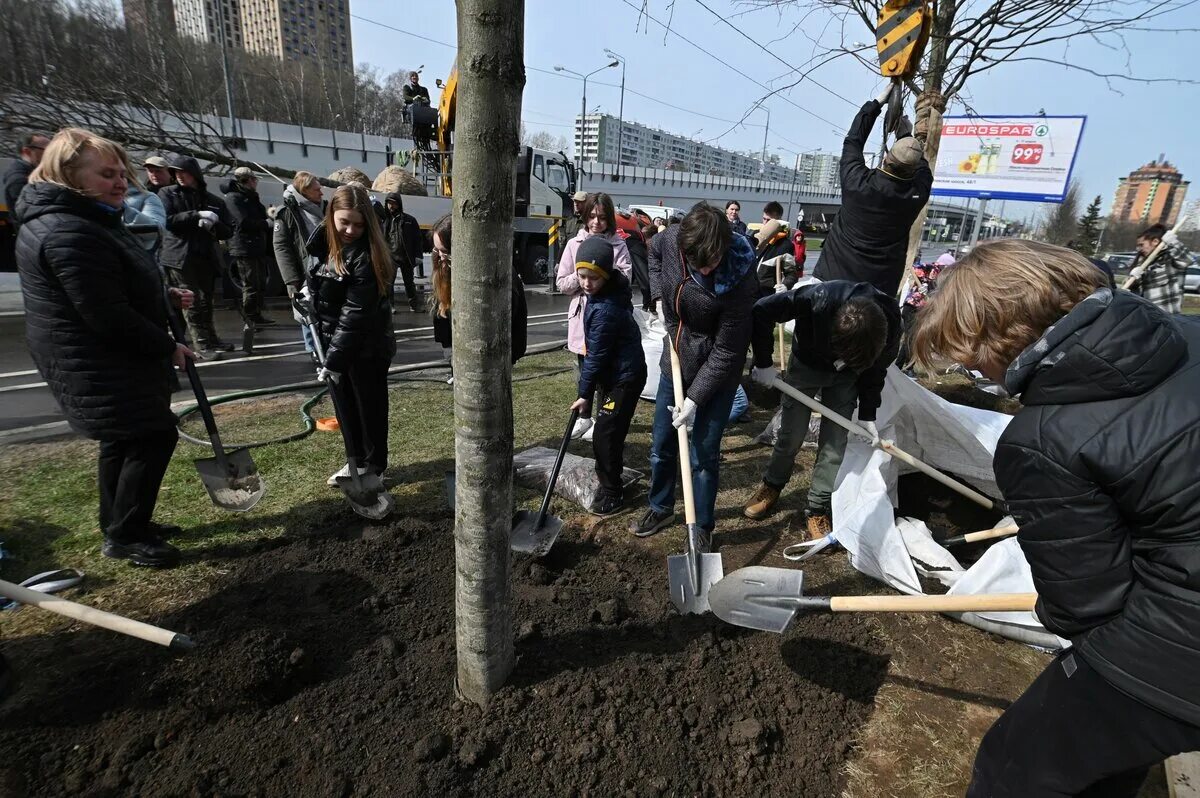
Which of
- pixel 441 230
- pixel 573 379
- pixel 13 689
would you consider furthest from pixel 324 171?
pixel 13 689

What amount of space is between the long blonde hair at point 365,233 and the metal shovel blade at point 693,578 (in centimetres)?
218

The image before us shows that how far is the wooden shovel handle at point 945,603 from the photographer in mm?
1844

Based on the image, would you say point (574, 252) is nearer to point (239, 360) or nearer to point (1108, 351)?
point (1108, 351)

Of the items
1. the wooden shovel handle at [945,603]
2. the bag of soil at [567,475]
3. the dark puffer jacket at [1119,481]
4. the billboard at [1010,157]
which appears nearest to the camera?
the dark puffer jacket at [1119,481]

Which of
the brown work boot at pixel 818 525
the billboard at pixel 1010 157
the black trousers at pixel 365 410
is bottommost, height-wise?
the brown work boot at pixel 818 525

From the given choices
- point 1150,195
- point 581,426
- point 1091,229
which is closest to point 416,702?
point 581,426

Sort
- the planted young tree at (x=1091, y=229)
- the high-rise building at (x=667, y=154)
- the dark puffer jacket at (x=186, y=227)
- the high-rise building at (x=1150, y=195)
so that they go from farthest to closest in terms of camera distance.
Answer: the high-rise building at (x=667, y=154), the high-rise building at (x=1150, y=195), the planted young tree at (x=1091, y=229), the dark puffer jacket at (x=186, y=227)

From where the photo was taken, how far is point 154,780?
1.80m

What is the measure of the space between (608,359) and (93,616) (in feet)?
8.27

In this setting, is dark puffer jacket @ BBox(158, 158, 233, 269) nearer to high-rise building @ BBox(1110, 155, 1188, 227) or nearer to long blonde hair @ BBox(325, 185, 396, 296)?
long blonde hair @ BBox(325, 185, 396, 296)

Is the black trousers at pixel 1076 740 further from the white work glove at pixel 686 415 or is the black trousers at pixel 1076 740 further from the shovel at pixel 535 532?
the shovel at pixel 535 532

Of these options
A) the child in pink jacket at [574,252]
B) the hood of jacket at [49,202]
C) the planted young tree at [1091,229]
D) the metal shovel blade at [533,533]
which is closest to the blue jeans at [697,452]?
the metal shovel blade at [533,533]

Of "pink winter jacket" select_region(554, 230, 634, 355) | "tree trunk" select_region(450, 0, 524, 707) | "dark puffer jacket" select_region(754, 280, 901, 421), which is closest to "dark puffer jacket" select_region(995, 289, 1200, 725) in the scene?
"tree trunk" select_region(450, 0, 524, 707)

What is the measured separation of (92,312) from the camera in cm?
244
